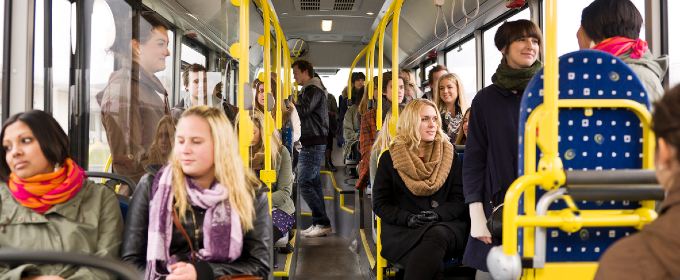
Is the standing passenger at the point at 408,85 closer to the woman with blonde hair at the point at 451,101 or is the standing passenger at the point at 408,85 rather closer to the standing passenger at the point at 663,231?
the woman with blonde hair at the point at 451,101

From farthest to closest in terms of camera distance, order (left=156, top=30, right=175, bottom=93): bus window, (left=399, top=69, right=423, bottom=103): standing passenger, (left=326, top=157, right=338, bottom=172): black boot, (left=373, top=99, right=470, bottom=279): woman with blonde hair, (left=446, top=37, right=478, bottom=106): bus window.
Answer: (left=326, top=157, right=338, bottom=172): black boot
(left=446, top=37, right=478, bottom=106): bus window
(left=399, top=69, right=423, bottom=103): standing passenger
(left=373, top=99, right=470, bottom=279): woman with blonde hair
(left=156, top=30, right=175, bottom=93): bus window

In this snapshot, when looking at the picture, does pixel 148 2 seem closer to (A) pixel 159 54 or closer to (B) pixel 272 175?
(A) pixel 159 54

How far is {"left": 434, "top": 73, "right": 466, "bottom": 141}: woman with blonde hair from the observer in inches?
193

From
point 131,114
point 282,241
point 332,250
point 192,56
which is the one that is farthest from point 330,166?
point 192,56

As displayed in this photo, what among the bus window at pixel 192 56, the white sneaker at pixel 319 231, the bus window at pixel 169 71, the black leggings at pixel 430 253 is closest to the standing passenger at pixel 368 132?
the white sneaker at pixel 319 231

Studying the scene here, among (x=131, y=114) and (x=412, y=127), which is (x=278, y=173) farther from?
(x=131, y=114)

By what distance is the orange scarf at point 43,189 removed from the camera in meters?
2.18

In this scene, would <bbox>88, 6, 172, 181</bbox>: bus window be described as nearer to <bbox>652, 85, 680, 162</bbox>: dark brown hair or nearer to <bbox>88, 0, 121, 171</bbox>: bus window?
<bbox>88, 0, 121, 171</bbox>: bus window

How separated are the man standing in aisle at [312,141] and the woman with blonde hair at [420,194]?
9.92 ft

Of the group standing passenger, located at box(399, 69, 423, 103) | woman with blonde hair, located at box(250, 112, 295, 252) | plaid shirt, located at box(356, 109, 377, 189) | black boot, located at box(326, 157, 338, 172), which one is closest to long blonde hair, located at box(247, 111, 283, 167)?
woman with blonde hair, located at box(250, 112, 295, 252)

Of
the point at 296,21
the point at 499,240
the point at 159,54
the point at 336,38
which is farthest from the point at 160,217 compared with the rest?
the point at 336,38

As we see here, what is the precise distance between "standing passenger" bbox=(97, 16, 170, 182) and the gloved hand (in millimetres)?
1578

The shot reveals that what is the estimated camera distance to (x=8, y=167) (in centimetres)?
223

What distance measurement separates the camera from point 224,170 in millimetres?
2355
